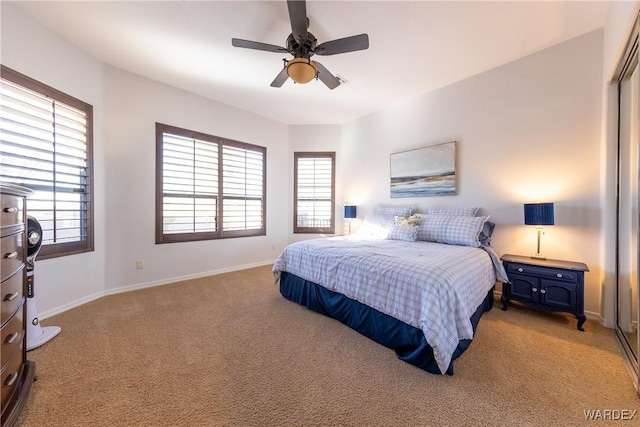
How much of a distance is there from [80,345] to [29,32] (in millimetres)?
2887

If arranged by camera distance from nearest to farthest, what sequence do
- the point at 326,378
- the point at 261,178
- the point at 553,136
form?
1. the point at 326,378
2. the point at 553,136
3. the point at 261,178

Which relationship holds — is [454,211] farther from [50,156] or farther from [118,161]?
[50,156]

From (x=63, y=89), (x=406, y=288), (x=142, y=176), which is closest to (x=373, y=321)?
(x=406, y=288)

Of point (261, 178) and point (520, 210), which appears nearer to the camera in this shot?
point (520, 210)

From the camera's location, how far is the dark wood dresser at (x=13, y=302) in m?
1.17

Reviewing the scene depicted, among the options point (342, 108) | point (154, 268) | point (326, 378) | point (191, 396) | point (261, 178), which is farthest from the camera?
point (261, 178)

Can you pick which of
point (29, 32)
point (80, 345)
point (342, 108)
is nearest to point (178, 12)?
point (29, 32)

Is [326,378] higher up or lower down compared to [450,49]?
lower down

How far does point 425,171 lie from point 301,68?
2.42 m

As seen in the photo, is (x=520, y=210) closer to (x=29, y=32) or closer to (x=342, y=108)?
(x=342, y=108)

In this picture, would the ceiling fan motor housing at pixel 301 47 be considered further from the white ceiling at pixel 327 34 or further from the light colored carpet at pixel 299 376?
the light colored carpet at pixel 299 376

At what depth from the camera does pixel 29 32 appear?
228 cm

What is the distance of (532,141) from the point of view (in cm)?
279

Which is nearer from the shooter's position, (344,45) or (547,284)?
Answer: (344,45)
